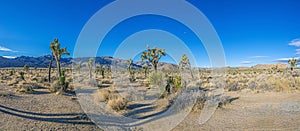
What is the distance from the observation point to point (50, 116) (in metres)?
7.29

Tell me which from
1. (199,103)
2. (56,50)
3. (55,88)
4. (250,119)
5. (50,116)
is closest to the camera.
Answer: (50,116)

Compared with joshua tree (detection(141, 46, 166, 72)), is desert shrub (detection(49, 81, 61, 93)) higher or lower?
lower

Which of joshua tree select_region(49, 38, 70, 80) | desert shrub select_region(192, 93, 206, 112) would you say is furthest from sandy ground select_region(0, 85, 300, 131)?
joshua tree select_region(49, 38, 70, 80)

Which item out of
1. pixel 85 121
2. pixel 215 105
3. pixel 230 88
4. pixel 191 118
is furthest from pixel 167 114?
pixel 230 88

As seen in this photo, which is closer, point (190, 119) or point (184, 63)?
point (190, 119)

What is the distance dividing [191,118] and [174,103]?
2444 mm

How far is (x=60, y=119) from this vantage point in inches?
274

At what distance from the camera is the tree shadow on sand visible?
6.82 meters

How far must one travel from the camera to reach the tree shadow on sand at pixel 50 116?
22.4 feet

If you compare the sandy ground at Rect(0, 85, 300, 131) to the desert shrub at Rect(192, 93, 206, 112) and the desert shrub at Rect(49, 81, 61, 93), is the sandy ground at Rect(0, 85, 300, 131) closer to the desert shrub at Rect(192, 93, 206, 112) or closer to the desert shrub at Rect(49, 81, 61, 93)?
the desert shrub at Rect(192, 93, 206, 112)

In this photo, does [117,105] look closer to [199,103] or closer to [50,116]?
[50,116]

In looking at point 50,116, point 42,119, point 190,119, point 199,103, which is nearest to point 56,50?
point 50,116

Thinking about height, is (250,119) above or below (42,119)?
below

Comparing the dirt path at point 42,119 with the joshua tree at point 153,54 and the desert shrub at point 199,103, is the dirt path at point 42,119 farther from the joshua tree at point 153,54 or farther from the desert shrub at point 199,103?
the joshua tree at point 153,54
